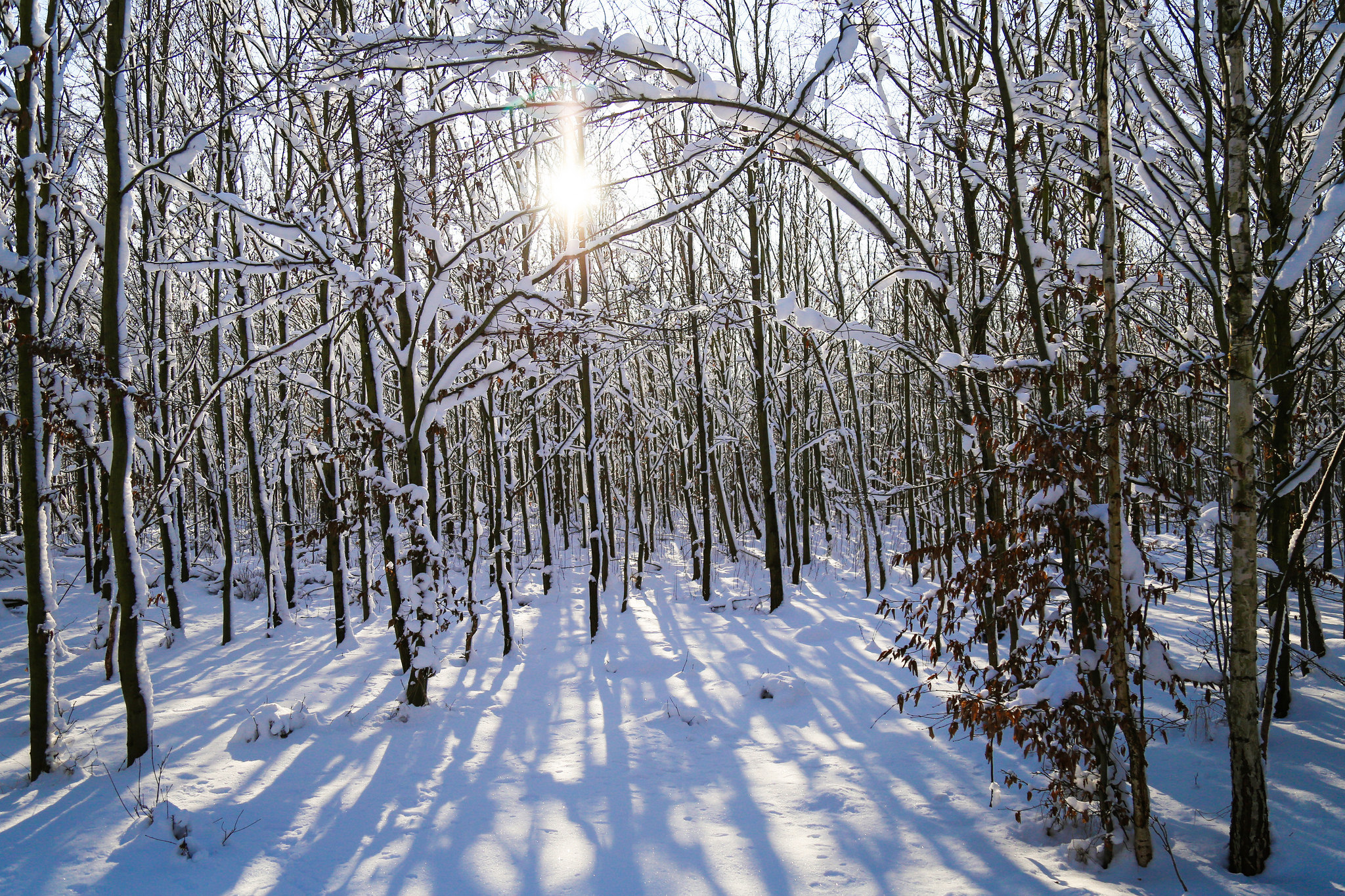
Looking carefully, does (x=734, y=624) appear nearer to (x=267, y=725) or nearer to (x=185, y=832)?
(x=267, y=725)

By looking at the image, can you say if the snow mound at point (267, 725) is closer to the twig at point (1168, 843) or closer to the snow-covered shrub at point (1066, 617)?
the snow-covered shrub at point (1066, 617)

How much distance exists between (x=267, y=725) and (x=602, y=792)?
3.37 metres

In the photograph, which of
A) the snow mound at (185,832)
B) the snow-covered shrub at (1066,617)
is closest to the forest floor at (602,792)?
the snow mound at (185,832)

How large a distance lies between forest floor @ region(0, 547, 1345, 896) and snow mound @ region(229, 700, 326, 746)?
93mm

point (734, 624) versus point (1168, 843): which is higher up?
point (1168, 843)

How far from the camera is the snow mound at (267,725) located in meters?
6.23

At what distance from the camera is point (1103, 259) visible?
3.51m

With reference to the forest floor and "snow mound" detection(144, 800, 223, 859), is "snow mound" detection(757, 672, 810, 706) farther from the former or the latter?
"snow mound" detection(144, 800, 223, 859)

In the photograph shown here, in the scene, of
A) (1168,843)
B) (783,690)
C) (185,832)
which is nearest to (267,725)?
(185,832)

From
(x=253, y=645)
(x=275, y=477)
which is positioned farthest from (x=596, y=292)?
(x=253, y=645)

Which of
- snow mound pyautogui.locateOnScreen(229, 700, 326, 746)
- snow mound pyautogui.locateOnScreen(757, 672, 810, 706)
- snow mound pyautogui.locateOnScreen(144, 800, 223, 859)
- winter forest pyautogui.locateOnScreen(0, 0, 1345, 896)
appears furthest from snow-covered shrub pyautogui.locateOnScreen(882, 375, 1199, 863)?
snow mound pyautogui.locateOnScreen(229, 700, 326, 746)

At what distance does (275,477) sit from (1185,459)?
1690cm

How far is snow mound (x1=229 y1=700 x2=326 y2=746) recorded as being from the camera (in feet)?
20.4

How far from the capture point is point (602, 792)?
514 cm
